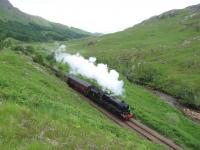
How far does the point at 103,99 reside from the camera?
4566 centimetres

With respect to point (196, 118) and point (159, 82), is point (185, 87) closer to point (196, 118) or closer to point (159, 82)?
point (159, 82)

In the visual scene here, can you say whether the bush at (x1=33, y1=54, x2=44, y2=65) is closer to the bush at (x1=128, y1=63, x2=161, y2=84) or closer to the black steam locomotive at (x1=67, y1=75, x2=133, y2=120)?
the black steam locomotive at (x1=67, y1=75, x2=133, y2=120)

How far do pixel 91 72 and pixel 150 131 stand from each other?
71.4ft

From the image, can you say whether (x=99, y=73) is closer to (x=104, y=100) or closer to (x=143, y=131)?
(x=104, y=100)

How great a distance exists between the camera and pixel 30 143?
434 inches

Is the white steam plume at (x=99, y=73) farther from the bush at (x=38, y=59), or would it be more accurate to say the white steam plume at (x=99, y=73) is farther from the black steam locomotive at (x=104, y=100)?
the bush at (x=38, y=59)

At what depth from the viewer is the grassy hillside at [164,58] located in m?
94.2

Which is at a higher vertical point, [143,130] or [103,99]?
[103,99]

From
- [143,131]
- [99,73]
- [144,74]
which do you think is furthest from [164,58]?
[143,131]

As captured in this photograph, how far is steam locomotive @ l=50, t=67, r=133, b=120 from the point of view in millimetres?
43406

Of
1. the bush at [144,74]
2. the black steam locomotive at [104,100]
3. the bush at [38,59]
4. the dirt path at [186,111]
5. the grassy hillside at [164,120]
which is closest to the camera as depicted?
the black steam locomotive at [104,100]

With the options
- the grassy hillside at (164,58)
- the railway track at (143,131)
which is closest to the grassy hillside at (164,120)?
the railway track at (143,131)

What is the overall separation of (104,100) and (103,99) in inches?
9.8

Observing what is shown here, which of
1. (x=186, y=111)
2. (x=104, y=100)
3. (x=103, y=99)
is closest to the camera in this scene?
(x=104, y=100)
